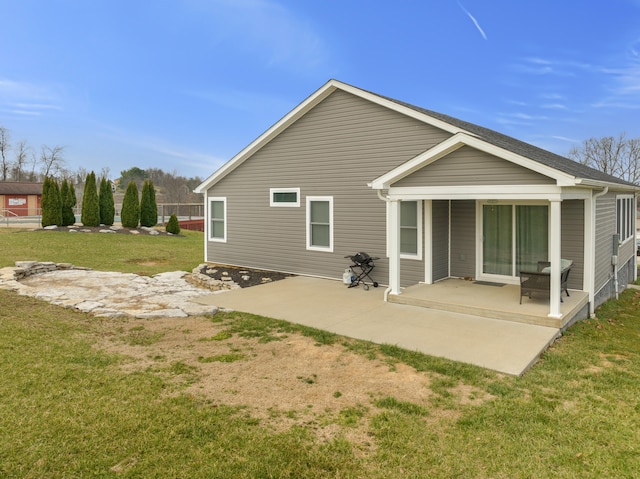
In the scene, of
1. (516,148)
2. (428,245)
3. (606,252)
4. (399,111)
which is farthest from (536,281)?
(399,111)

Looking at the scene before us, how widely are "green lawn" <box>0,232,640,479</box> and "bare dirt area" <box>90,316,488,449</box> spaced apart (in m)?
0.10

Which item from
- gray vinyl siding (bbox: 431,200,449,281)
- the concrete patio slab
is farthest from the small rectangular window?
the concrete patio slab

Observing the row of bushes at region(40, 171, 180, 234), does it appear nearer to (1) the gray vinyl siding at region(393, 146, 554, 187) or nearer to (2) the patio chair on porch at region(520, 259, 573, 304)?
(1) the gray vinyl siding at region(393, 146, 554, 187)

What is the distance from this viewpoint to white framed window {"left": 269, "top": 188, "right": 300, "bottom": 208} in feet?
39.5

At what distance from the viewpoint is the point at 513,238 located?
30.9ft

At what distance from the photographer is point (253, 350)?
19.7 ft

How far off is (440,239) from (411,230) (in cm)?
72

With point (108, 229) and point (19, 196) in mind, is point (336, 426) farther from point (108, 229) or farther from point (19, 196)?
point (19, 196)

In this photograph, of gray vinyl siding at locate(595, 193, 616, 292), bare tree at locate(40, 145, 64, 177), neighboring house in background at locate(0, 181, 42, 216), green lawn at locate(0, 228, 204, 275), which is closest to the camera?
gray vinyl siding at locate(595, 193, 616, 292)

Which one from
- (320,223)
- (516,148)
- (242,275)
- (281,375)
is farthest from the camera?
(242,275)

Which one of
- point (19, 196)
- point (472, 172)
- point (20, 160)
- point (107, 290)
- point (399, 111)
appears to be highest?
point (20, 160)

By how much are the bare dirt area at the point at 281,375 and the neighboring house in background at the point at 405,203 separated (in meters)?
3.34

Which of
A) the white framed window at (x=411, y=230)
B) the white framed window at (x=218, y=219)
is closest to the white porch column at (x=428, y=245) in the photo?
the white framed window at (x=411, y=230)

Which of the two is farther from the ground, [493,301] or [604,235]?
[604,235]
